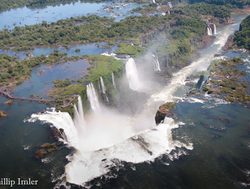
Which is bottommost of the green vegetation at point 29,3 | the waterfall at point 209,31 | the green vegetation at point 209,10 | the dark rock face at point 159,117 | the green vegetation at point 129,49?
the dark rock face at point 159,117

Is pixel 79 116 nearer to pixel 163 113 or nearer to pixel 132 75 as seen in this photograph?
pixel 163 113

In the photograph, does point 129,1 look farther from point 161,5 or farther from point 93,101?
point 93,101

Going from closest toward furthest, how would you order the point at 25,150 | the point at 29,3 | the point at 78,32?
the point at 25,150 → the point at 78,32 → the point at 29,3

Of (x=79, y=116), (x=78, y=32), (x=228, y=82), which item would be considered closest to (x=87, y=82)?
(x=79, y=116)

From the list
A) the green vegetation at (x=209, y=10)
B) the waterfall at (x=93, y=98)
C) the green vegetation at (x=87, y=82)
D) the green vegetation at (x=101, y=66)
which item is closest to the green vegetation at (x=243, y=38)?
the green vegetation at (x=209, y=10)

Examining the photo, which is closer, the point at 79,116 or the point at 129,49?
the point at 79,116

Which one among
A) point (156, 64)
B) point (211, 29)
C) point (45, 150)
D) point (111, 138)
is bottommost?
point (111, 138)

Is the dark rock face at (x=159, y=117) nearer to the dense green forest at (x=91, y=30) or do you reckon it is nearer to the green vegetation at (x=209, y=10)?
the dense green forest at (x=91, y=30)
